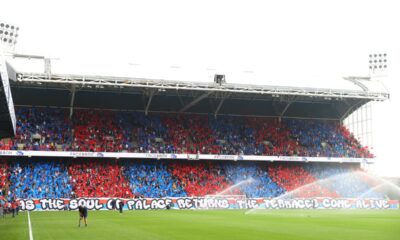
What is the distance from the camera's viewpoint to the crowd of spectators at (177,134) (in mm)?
61406

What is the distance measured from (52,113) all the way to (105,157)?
8.94 meters

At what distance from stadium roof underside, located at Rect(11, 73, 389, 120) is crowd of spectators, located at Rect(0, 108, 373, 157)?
1100 mm

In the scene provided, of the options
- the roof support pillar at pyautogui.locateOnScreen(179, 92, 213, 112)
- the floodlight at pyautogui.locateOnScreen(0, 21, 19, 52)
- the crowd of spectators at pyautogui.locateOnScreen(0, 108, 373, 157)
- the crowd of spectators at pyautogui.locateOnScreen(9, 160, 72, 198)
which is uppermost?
the floodlight at pyautogui.locateOnScreen(0, 21, 19, 52)

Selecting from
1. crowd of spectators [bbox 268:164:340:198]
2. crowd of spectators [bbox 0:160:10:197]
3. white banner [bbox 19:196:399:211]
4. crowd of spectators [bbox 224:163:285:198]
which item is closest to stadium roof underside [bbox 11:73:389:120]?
crowd of spectators [bbox 268:164:340:198]

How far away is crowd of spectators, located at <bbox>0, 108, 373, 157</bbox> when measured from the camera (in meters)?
61.4

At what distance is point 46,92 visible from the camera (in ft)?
210

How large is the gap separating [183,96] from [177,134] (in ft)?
15.5

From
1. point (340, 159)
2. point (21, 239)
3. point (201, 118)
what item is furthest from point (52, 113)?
point (21, 239)

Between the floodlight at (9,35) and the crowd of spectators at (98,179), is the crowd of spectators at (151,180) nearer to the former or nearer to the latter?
the crowd of spectators at (98,179)

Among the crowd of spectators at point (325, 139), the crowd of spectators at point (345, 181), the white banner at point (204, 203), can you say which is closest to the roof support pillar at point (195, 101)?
the white banner at point (204, 203)

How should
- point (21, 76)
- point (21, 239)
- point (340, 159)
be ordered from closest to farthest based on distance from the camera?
1. point (21, 239)
2. point (21, 76)
3. point (340, 159)

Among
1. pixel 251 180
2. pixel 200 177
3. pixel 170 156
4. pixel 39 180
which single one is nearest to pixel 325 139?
pixel 251 180

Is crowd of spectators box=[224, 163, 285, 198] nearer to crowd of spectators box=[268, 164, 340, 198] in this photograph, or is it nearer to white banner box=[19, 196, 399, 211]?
crowd of spectators box=[268, 164, 340, 198]

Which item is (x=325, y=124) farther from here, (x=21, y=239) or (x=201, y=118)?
(x=21, y=239)
